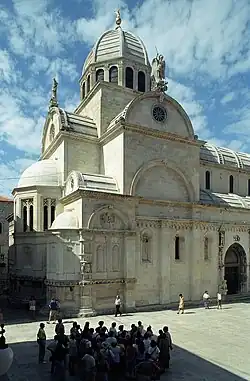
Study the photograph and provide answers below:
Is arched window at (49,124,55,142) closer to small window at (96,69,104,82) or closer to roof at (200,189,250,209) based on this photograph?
small window at (96,69,104,82)

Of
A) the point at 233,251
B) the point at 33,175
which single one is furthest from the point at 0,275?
the point at 233,251

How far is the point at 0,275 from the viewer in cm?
4203

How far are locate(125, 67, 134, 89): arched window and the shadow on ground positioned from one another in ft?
76.6

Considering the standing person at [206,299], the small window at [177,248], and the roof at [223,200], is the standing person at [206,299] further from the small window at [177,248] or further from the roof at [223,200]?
the roof at [223,200]

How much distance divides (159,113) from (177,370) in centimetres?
1863

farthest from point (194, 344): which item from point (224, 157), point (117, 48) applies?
point (117, 48)

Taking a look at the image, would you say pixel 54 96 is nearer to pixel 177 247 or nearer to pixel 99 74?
pixel 99 74

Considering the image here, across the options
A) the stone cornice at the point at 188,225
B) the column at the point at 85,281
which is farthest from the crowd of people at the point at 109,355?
the stone cornice at the point at 188,225

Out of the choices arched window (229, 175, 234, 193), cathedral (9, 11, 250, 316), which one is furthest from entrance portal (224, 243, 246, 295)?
arched window (229, 175, 234, 193)

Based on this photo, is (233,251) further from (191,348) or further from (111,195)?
(191,348)

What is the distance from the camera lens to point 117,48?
3180 centimetres

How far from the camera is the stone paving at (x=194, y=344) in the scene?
487 inches

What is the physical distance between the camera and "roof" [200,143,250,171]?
109 ft

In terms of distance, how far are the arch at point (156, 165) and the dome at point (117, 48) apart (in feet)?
37.7
